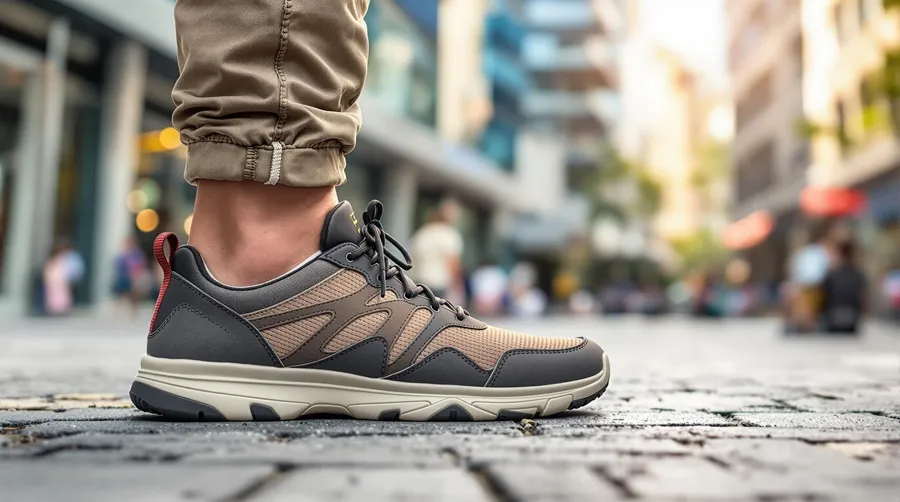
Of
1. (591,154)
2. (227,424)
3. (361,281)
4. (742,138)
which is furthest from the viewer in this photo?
(591,154)

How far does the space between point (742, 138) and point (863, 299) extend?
95.6 ft

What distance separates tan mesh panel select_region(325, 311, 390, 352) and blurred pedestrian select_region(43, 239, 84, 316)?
35.9 feet

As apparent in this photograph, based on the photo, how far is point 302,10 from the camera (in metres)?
1.76

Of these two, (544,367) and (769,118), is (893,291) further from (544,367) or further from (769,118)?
(544,367)

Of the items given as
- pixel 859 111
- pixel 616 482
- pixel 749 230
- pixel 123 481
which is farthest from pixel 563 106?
pixel 123 481

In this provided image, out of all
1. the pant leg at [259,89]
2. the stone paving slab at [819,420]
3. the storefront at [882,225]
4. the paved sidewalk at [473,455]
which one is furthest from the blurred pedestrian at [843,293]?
the storefront at [882,225]

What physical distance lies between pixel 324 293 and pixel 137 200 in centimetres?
1291

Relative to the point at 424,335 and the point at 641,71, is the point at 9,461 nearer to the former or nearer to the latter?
the point at 424,335

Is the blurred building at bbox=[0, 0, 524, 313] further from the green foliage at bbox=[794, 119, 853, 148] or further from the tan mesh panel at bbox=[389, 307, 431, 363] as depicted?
the tan mesh panel at bbox=[389, 307, 431, 363]

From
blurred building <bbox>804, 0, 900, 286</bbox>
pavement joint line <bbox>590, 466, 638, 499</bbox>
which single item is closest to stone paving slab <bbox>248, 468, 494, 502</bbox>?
pavement joint line <bbox>590, 466, 638, 499</bbox>

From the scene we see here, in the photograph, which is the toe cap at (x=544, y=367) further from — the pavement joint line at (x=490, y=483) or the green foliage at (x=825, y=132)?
the green foliage at (x=825, y=132)

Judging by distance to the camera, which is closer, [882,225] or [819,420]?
[819,420]

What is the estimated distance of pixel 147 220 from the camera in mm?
14227

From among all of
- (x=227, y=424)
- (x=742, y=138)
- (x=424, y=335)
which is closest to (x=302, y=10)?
(x=424, y=335)
